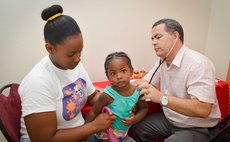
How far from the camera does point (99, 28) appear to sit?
1.94m

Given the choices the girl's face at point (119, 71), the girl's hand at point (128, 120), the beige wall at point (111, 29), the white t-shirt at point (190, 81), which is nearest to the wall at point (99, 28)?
the beige wall at point (111, 29)

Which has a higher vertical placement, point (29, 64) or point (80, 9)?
point (80, 9)

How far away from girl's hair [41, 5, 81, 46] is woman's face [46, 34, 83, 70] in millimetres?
21

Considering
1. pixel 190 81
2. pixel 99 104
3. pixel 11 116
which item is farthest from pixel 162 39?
pixel 11 116

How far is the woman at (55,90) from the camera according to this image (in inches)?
40.1

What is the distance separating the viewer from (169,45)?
1.46 meters

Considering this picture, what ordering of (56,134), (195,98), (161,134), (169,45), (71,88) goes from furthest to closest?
1. (161,134)
2. (169,45)
3. (195,98)
4. (71,88)
5. (56,134)

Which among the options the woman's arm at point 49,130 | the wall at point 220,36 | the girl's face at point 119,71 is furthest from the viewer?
the wall at point 220,36

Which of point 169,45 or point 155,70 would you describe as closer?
point 169,45

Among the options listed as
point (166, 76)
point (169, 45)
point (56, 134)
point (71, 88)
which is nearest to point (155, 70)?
point (166, 76)

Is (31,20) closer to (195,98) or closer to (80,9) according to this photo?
(80,9)

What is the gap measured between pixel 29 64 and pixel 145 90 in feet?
3.32

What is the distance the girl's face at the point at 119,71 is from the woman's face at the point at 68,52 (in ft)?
0.84

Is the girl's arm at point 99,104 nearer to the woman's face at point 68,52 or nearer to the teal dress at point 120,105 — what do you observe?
the teal dress at point 120,105
